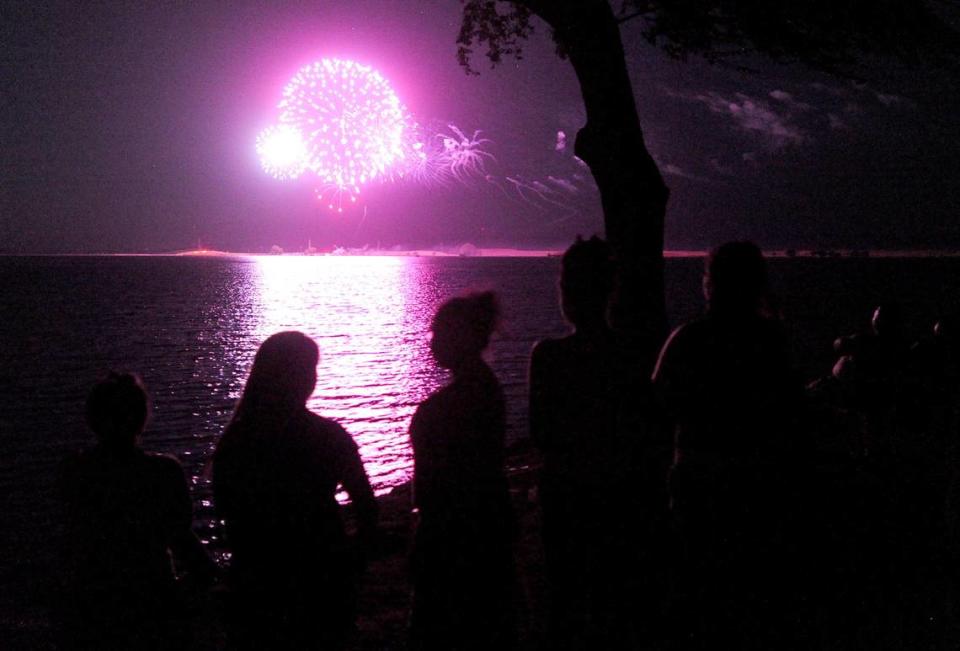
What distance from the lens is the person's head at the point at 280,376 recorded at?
116 inches

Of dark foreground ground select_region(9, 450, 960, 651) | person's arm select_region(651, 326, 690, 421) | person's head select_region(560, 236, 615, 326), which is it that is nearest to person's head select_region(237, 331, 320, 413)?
dark foreground ground select_region(9, 450, 960, 651)

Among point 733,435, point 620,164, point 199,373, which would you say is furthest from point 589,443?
point 199,373

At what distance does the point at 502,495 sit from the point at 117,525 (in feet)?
5.72

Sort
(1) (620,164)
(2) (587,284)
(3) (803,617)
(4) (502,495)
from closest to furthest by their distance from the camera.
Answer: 1. (4) (502,495)
2. (2) (587,284)
3. (3) (803,617)
4. (1) (620,164)

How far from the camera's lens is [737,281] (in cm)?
345

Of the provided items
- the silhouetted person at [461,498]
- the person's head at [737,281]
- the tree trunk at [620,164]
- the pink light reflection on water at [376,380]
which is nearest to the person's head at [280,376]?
the silhouetted person at [461,498]

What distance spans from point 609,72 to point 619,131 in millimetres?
762

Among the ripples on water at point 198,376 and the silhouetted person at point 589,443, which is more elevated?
the silhouetted person at point 589,443

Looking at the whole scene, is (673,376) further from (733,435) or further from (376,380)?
(376,380)

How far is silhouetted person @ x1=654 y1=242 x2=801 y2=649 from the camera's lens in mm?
3393

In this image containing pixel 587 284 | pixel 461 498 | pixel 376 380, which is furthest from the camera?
pixel 376 380

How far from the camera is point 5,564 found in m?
12.6

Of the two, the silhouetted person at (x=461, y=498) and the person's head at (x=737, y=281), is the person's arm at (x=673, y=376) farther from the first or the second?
the silhouetted person at (x=461, y=498)

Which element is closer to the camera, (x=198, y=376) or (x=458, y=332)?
(x=458, y=332)
